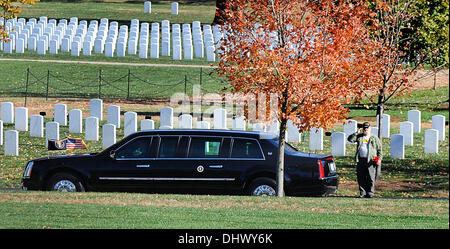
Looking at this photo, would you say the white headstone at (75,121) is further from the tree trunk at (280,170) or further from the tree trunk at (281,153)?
the tree trunk at (280,170)

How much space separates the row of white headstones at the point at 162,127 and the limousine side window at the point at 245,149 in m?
6.19

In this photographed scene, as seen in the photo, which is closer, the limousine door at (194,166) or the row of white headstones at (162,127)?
the limousine door at (194,166)

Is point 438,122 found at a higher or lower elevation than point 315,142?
higher

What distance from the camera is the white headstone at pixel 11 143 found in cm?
2223

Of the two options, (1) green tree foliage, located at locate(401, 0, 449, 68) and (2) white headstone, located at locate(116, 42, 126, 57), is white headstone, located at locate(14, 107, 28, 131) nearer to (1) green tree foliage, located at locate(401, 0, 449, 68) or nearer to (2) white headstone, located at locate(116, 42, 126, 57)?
(1) green tree foliage, located at locate(401, 0, 449, 68)

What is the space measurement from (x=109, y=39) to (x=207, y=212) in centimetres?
3160

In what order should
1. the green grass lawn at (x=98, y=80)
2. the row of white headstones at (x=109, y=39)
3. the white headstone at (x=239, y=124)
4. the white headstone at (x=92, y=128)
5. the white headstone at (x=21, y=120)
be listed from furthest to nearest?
A: the row of white headstones at (x=109, y=39) < the green grass lawn at (x=98, y=80) < the white headstone at (x=239, y=124) < the white headstone at (x=21, y=120) < the white headstone at (x=92, y=128)

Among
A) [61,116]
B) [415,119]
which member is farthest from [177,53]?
[415,119]

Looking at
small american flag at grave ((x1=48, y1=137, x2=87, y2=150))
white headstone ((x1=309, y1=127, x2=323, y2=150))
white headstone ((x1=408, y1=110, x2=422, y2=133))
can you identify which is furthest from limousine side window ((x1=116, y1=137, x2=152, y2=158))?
white headstone ((x1=408, y1=110, x2=422, y2=133))

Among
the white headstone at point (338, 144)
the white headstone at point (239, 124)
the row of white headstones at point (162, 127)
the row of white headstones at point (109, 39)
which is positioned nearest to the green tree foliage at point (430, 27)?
the row of white headstones at point (162, 127)

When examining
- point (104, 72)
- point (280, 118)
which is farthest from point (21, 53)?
point (280, 118)

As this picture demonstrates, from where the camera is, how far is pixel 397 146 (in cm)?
2323

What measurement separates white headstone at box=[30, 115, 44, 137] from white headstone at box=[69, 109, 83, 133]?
95 centimetres

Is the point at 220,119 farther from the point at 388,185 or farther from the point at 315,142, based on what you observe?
the point at 388,185
